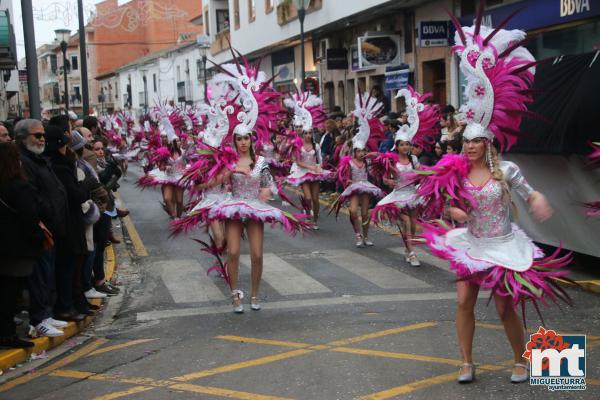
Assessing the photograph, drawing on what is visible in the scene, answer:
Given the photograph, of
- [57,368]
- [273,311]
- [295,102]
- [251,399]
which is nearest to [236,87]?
[273,311]

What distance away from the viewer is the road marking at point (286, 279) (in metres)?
10.1

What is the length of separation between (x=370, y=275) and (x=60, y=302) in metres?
4.04

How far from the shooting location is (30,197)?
23.9 feet

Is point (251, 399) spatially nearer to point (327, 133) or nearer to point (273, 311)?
point (273, 311)

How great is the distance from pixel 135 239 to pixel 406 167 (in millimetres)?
5579

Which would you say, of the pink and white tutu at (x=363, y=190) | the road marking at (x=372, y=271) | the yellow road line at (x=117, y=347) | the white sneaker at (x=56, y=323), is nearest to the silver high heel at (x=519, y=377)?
the yellow road line at (x=117, y=347)

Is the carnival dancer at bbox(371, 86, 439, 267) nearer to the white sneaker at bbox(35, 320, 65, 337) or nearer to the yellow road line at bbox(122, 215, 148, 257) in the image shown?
the yellow road line at bbox(122, 215, 148, 257)

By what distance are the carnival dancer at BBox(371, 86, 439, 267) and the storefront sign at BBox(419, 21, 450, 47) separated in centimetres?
872

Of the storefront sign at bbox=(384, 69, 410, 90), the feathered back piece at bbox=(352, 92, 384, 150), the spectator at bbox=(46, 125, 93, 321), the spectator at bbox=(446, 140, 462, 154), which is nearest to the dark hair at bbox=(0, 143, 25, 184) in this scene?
the spectator at bbox=(46, 125, 93, 321)

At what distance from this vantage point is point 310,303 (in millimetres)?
9352

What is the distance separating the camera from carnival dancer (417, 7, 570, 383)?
610 cm

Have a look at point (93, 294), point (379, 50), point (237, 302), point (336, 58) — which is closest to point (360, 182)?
point (237, 302)

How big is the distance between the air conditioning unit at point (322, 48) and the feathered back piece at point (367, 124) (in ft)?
56.3

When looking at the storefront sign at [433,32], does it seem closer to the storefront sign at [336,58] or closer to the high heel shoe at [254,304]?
the storefront sign at [336,58]
